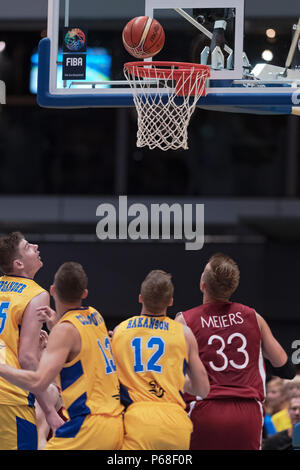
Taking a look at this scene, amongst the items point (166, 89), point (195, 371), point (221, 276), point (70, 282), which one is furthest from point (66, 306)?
point (166, 89)

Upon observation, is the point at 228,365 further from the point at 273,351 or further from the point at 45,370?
the point at 45,370

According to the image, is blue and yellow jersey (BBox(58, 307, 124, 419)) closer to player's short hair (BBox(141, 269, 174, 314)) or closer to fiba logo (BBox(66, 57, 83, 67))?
player's short hair (BBox(141, 269, 174, 314))

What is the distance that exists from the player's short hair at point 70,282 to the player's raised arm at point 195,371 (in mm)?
717

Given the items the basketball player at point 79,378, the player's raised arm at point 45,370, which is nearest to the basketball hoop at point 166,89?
the basketball player at point 79,378

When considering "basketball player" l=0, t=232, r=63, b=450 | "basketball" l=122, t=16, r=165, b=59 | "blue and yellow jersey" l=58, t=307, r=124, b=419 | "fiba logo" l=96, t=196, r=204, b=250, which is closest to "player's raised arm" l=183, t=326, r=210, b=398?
"blue and yellow jersey" l=58, t=307, r=124, b=419

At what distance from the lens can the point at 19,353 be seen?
5449mm

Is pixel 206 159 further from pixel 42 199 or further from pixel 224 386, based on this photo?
pixel 224 386

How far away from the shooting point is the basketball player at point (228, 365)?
5.39 meters

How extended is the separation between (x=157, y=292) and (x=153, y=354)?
386 mm

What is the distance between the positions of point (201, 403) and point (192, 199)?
743 centimetres

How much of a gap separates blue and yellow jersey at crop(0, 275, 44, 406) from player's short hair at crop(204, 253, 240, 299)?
1.14m

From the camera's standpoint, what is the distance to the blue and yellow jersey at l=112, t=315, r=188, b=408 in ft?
16.4

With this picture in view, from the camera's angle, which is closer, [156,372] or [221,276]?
[156,372]

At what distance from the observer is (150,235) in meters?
12.7
